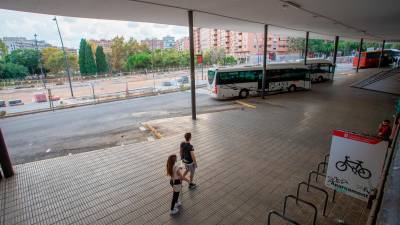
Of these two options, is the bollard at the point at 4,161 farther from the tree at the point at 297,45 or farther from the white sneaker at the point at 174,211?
the tree at the point at 297,45

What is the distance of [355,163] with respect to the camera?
3.72 meters

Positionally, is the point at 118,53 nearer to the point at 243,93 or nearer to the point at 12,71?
the point at 12,71

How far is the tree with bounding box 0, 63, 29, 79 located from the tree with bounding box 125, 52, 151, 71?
17.4 metres

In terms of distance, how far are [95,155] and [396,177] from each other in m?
7.12

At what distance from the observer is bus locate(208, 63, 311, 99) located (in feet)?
49.6

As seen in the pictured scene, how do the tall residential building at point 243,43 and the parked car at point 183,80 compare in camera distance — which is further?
the tall residential building at point 243,43

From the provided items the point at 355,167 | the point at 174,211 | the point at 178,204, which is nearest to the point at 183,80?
the point at 178,204

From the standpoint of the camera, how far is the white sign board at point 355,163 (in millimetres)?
3514

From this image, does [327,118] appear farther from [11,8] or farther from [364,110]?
[11,8]

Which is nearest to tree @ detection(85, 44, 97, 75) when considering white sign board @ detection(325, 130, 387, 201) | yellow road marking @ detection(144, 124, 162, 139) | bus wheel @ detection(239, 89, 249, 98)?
bus wheel @ detection(239, 89, 249, 98)

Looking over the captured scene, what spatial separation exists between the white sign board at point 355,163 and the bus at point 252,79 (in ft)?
37.5

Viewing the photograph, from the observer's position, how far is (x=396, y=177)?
2.90ft

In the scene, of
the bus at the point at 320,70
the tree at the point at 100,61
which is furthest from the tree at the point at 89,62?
the bus at the point at 320,70

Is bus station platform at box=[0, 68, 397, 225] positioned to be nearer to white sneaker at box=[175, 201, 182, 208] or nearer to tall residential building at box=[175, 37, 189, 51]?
white sneaker at box=[175, 201, 182, 208]
